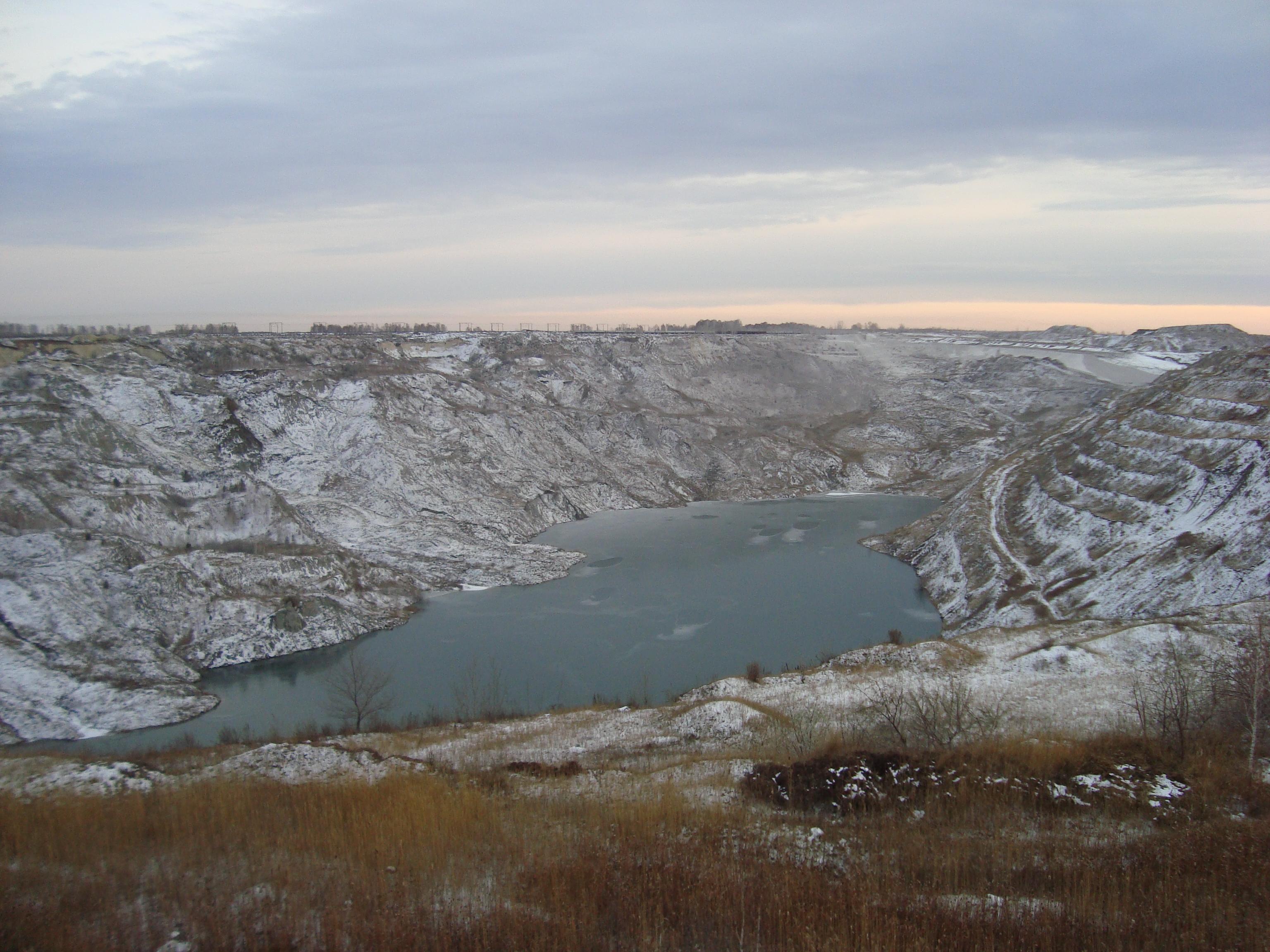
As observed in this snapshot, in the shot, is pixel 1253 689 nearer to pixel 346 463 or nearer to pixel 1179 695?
pixel 1179 695

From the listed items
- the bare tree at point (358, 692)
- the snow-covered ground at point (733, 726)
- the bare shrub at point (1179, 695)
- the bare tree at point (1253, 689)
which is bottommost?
the bare tree at point (358, 692)

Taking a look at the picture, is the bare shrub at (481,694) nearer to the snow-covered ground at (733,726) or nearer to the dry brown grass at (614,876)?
the snow-covered ground at (733,726)

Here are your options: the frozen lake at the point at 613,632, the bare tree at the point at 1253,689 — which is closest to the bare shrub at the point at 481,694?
the frozen lake at the point at 613,632

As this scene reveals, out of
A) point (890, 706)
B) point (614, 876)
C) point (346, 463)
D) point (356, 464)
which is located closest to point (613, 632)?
point (890, 706)

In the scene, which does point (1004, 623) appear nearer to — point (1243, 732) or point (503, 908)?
point (1243, 732)

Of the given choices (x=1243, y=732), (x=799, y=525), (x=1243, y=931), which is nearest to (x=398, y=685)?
(x=1243, y=732)

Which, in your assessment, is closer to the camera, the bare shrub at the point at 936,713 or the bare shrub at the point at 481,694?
the bare shrub at the point at 936,713
